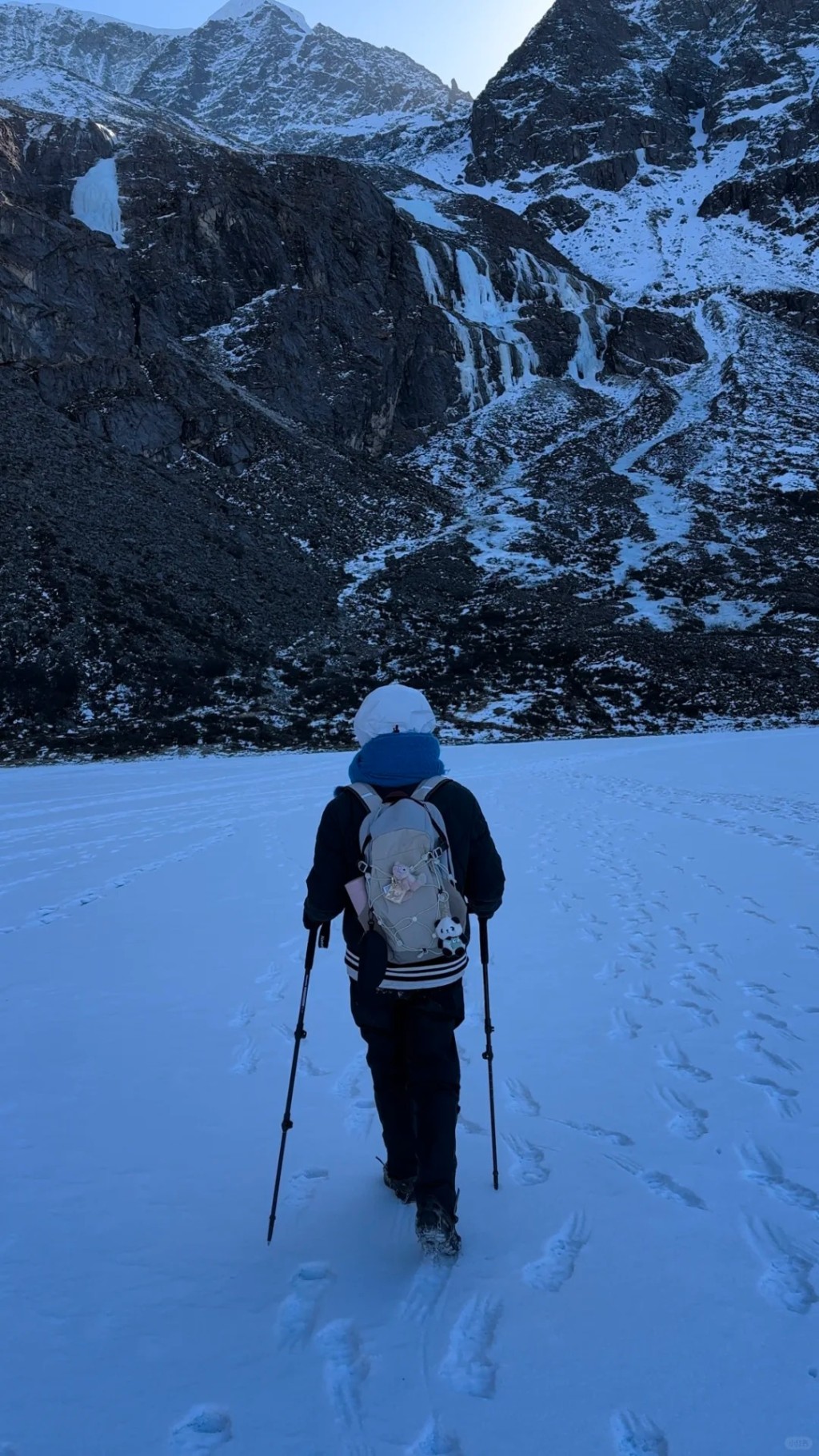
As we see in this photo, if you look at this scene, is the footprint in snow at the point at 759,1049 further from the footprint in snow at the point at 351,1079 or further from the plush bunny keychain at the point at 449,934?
the plush bunny keychain at the point at 449,934

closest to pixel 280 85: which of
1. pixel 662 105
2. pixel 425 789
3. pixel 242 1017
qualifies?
A: pixel 662 105

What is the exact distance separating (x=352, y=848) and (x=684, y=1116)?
215cm

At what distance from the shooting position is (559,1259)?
9.29 ft

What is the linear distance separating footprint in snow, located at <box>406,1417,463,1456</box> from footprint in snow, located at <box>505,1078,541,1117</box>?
1.71 metres

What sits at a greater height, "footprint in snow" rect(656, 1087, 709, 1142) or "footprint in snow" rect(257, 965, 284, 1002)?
"footprint in snow" rect(257, 965, 284, 1002)

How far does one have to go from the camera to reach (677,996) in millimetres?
5117

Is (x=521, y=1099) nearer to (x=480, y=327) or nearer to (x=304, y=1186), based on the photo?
(x=304, y=1186)

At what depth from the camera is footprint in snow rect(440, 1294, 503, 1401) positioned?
2326 mm

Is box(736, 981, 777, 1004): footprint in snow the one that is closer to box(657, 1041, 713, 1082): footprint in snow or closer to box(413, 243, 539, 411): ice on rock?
box(657, 1041, 713, 1082): footprint in snow

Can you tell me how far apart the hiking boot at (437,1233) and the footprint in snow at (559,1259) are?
0.26 metres

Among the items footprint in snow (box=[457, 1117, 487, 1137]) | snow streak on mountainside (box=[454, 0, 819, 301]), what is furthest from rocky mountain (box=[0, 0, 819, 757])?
footprint in snow (box=[457, 1117, 487, 1137])

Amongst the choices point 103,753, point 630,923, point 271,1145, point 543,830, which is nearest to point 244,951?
point 271,1145

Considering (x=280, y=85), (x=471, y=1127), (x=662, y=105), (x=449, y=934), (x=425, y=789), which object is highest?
(x=280, y=85)

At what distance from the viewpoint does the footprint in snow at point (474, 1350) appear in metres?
2.33
